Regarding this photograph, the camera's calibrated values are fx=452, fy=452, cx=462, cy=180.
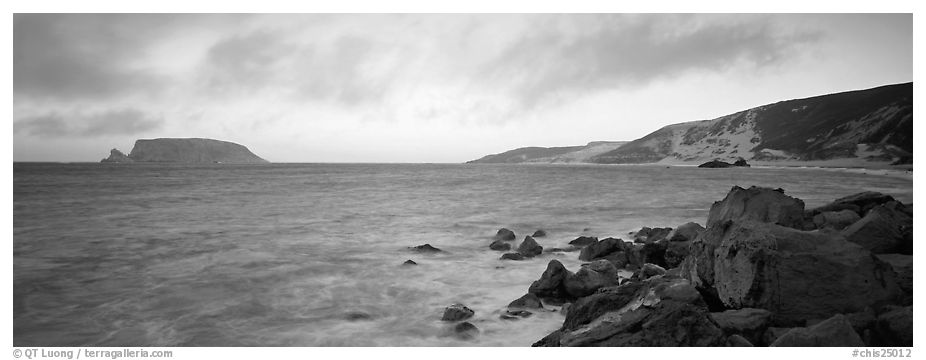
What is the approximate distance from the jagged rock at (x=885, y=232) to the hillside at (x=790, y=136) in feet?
219

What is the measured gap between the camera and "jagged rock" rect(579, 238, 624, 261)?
10117 millimetres

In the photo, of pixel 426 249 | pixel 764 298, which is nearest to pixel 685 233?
pixel 764 298

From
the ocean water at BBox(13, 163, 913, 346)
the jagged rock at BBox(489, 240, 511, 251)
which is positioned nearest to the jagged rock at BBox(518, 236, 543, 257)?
the ocean water at BBox(13, 163, 913, 346)

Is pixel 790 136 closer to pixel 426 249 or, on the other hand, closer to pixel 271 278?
pixel 426 249

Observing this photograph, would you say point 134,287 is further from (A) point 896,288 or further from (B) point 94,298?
(A) point 896,288

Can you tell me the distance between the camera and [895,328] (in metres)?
4.17

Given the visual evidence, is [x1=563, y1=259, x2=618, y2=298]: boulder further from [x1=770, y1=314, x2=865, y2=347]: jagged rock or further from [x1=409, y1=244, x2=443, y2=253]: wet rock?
[x1=409, y1=244, x2=443, y2=253]: wet rock

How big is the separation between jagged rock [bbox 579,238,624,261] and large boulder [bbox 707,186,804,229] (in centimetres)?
217

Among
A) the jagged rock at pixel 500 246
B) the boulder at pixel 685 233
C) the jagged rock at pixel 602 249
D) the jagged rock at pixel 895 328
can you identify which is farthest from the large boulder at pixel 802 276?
the jagged rock at pixel 500 246

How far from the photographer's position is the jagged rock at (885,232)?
21.1ft

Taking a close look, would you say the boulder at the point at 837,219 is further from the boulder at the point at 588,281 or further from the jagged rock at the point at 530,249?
the jagged rock at the point at 530,249

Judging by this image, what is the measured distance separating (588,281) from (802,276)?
279 centimetres
